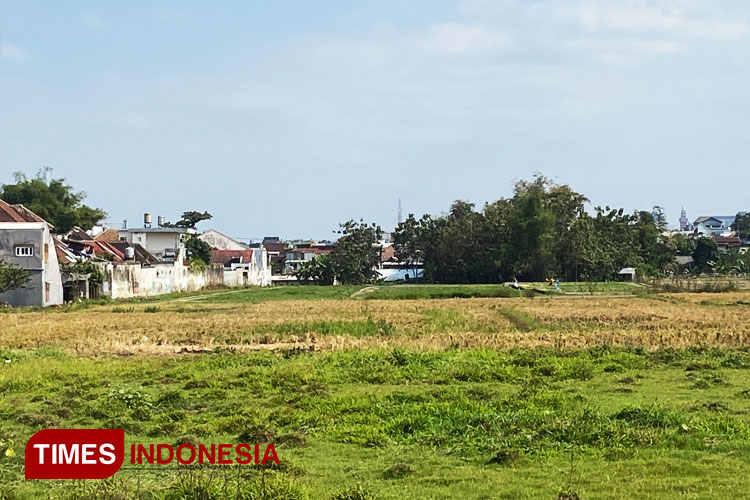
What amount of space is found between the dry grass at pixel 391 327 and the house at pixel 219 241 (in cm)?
7103

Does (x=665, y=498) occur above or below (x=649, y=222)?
below

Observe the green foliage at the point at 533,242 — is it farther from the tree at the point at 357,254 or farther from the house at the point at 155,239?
the house at the point at 155,239

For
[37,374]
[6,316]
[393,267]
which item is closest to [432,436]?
[37,374]

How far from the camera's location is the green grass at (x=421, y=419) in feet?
30.1

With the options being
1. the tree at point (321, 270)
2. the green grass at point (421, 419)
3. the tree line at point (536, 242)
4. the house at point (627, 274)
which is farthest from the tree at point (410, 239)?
the green grass at point (421, 419)

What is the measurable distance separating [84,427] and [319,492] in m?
5.49

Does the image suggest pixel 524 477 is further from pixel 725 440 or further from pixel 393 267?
pixel 393 267

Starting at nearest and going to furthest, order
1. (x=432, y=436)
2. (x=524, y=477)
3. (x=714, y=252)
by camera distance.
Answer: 1. (x=524, y=477)
2. (x=432, y=436)
3. (x=714, y=252)

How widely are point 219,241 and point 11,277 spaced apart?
7096cm

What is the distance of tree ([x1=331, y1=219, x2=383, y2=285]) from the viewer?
104 metres

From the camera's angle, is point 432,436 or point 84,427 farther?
point 84,427

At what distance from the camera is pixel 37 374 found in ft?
63.1

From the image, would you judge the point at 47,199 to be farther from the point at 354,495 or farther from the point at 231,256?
the point at 354,495

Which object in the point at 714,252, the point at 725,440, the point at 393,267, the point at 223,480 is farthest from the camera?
the point at 393,267
